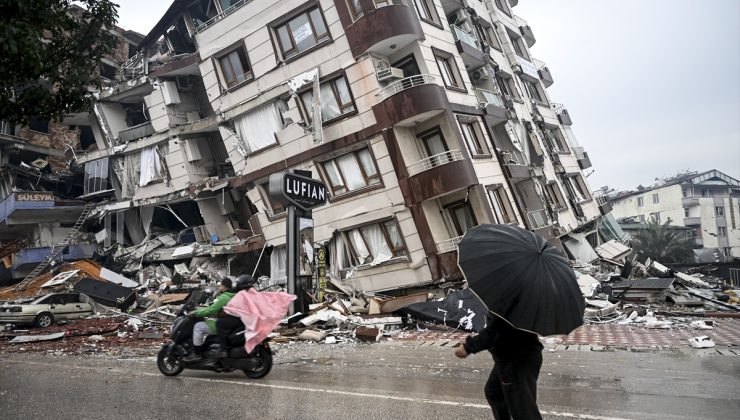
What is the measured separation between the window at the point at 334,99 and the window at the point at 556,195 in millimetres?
13245

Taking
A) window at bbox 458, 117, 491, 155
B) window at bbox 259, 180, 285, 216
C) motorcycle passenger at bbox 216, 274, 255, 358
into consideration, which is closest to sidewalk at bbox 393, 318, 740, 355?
motorcycle passenger at bbox 216, 274, 255, 358

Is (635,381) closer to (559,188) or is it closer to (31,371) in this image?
(31,371)

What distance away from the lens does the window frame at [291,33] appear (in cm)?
1966

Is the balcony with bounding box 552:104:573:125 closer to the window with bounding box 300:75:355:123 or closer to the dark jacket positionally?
the window with bounding box 300:75:355:123

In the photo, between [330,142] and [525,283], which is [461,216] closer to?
[330,142]

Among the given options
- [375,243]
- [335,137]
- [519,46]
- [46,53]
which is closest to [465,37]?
[335,137]

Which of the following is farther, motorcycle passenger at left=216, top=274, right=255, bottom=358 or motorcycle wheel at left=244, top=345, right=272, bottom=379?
motorcycle wheel at left=244, top=345, right=272, bottom=379

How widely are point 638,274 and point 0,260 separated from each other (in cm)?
3505

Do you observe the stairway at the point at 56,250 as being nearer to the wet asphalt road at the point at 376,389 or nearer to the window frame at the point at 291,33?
the window frame at the point at 291,33

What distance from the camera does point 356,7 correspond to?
63.0ft

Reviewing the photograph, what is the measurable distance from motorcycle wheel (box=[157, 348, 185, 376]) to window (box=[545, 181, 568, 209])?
2301cm

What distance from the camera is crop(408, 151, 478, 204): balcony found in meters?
18.1

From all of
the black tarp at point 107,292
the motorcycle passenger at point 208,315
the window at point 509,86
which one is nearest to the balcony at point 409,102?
the window at point 509,86

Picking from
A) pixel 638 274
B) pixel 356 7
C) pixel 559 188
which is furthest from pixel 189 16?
pixel 638 274
